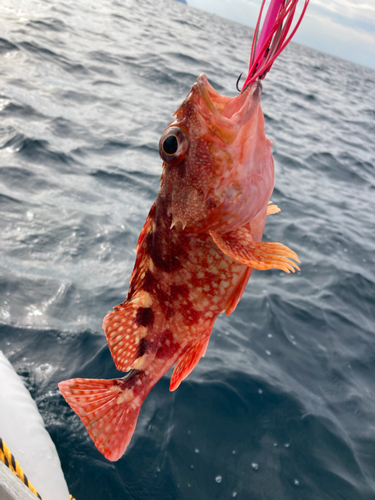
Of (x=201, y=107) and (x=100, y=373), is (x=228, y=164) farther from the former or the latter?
(x=100, y=373)

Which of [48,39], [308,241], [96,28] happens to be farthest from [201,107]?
[96,28]

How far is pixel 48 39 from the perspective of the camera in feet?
53.9

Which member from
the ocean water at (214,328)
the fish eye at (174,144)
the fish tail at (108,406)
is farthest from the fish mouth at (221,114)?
the ocean water at (214,328)

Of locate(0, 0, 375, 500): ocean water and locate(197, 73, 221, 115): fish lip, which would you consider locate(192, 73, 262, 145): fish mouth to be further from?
locate(0, 0, 375, 500): ocean water

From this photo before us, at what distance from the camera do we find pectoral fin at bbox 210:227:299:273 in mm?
1717

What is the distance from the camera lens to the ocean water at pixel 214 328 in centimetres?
378

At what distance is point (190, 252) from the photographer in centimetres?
200

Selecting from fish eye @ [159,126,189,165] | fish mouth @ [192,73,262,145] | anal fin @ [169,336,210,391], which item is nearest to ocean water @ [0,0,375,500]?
anal fin @ [169,336,210,391]

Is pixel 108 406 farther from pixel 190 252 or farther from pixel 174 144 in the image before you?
pixel 174 144

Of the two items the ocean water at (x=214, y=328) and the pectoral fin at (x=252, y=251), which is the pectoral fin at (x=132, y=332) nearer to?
the pectoral fin at (x=252, y=251)

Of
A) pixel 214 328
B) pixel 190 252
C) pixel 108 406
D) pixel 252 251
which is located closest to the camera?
pixel 252 251

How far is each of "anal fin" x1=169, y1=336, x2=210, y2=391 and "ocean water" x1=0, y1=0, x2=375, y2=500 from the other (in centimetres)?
200

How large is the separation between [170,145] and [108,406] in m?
1.48

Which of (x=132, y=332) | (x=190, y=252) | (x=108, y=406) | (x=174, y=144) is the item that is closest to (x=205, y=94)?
(x=174, y=144)
